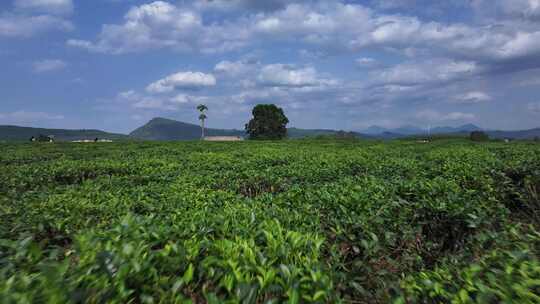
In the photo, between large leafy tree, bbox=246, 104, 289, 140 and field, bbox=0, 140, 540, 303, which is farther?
large leafy tree, bbox=246, 104, 289, 140

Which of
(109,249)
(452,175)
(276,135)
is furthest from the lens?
(276,135)

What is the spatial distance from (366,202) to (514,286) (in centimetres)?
225

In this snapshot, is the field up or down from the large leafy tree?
down

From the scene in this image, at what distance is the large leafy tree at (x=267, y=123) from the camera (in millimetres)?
87688

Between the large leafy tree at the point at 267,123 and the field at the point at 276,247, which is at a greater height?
the large leafy tree at the point at 267,123

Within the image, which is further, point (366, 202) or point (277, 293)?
point (366, 202)

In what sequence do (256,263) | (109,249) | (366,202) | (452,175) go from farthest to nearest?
(452,175), (366,202), (256,263), (109,249)

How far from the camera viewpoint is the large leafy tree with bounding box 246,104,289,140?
87.7 m

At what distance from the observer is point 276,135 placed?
288ft

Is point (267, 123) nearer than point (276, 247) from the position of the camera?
No

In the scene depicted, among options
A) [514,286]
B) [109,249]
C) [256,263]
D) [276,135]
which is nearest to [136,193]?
[109,249]

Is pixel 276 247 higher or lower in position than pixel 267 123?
lower

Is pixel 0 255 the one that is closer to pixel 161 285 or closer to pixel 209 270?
pixel 161 285

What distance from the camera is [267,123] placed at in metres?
87.4
